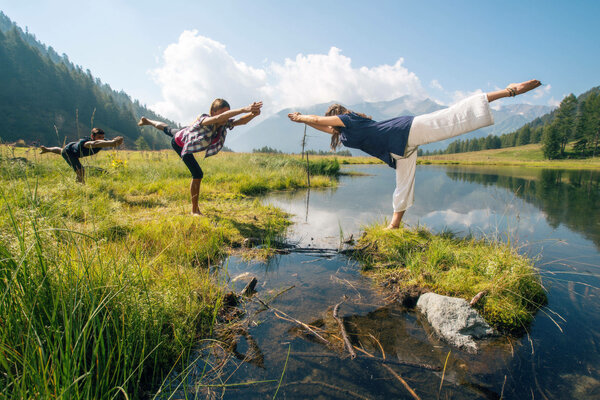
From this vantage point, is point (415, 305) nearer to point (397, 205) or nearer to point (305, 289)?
point (305, 289)

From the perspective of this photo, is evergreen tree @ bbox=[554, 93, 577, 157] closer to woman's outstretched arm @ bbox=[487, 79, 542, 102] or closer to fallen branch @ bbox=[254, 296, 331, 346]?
woman's outstretched arm @ bbox=[487, 79, 542, 102]

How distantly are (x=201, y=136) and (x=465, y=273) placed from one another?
172 inches

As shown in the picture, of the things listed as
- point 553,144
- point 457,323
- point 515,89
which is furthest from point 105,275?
point 553,144

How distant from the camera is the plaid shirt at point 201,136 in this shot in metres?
4.70

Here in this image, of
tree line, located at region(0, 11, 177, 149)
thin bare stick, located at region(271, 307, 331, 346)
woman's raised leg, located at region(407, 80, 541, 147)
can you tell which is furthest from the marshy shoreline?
tree line, located at region(0, 11, 177, 149)

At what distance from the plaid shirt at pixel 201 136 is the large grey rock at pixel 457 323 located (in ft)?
13.8

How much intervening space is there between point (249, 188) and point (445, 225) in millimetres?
6153

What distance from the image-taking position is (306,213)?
21.2 ft

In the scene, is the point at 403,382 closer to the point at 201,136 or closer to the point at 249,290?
the point at 249,290

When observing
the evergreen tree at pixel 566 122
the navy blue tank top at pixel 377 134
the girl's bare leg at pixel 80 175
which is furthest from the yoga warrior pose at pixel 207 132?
the evergreen tree at pixel 566 122

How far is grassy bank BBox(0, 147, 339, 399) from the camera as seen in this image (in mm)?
1214

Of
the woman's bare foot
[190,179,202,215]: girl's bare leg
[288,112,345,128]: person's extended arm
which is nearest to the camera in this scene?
the woman's bare foot

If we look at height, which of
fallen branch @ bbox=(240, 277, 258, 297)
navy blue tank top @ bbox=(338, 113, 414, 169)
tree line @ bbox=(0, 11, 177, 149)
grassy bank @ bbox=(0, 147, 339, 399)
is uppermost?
tree line @ bbox=(0, 11, 177, 149)

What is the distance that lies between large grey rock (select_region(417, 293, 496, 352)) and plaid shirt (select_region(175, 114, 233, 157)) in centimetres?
420
